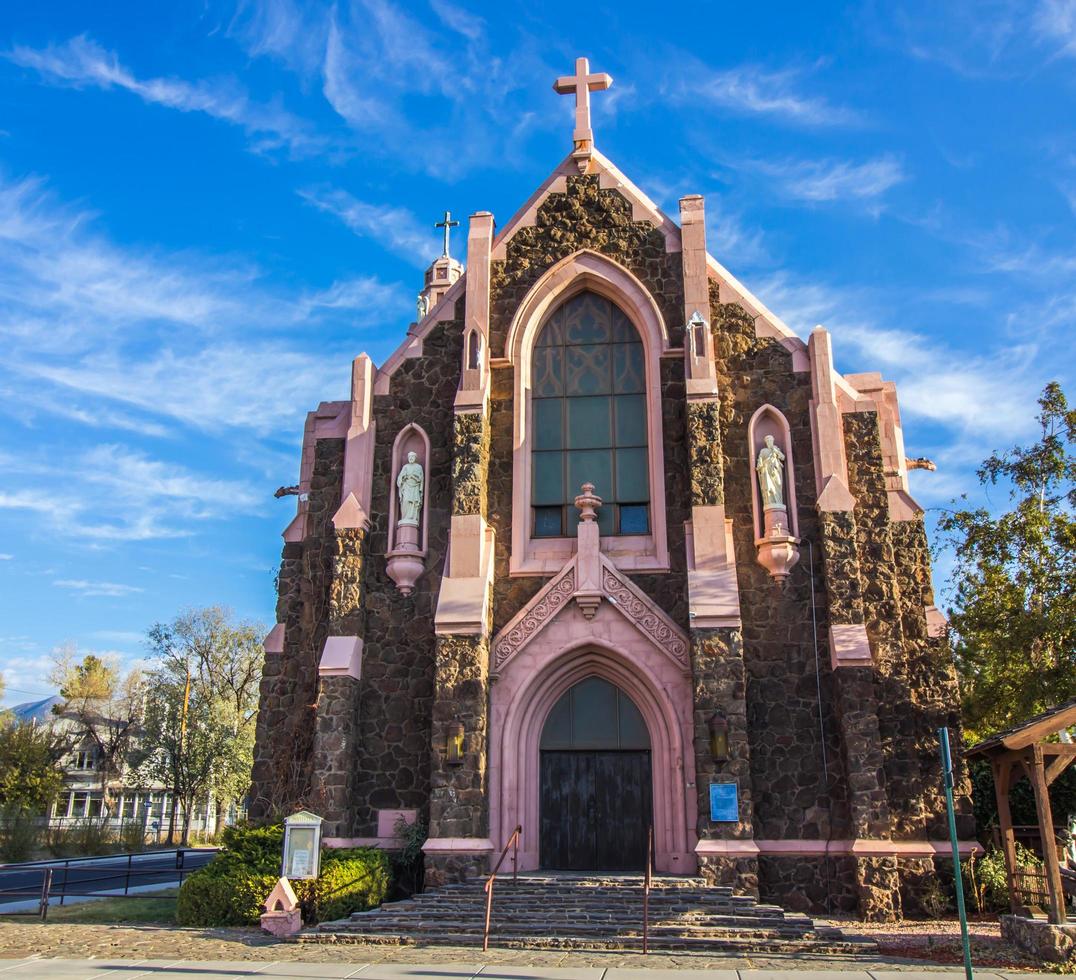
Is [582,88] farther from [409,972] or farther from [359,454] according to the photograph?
[409,972]

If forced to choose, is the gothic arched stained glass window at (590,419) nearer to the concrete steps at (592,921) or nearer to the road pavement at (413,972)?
the concrete steps at (592,921)

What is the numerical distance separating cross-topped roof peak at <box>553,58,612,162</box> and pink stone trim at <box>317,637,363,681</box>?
34.4 ft

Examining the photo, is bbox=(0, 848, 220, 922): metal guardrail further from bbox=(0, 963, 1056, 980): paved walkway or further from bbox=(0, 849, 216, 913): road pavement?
bbox=(0, 963, 1056, 980): paved walkway

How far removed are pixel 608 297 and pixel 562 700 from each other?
298 inches

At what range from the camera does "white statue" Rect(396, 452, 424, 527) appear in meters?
18.1

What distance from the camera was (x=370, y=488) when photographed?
18672mm

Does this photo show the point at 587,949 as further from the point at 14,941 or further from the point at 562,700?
the point at 14,941

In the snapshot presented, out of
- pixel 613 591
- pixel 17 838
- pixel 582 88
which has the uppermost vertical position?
pixel 582 88

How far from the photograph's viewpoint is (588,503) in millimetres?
17641

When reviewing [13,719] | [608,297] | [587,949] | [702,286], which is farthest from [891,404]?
[13,719]

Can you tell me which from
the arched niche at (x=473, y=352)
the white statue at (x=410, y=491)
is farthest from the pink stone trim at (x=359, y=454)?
the arched niche at (x=473, y=352)

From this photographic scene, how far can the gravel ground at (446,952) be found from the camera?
11375mm

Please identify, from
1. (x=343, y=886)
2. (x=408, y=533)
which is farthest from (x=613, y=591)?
(x=343, y=886)

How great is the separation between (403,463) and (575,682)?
200 inches
